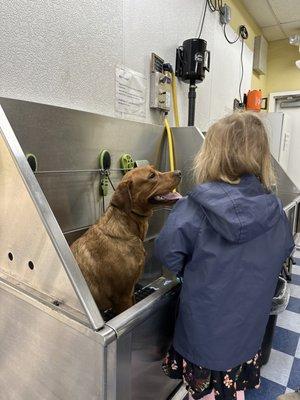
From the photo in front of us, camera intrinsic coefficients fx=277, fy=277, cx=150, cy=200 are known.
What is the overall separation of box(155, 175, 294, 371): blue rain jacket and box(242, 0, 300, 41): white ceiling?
9.80 feet

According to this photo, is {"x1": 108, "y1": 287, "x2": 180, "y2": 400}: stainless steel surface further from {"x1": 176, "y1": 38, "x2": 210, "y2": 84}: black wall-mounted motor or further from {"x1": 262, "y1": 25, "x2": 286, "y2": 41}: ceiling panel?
{"x1": 262, "y1": 25, "x2": 286, "y2": 41}: ceiling panel

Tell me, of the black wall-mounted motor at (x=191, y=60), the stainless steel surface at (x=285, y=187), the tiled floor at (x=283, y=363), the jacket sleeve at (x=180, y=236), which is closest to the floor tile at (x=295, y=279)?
the tiled floor at (x=283, y=363)

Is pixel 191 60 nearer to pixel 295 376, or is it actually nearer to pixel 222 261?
pixel 222 261

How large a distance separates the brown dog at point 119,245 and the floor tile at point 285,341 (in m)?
1.07

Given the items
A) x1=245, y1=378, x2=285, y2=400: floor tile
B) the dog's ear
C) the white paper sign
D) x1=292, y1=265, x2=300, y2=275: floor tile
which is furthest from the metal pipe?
x1=292, y1=265, x2=300, y2=275: floor tile

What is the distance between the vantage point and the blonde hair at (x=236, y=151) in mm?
823

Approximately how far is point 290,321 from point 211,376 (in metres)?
1.28

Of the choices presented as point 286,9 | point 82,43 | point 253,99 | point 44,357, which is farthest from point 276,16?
point 44,357

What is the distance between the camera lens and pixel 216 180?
0.81m

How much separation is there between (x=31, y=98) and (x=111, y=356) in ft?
3.06

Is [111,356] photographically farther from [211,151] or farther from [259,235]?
[211,151]

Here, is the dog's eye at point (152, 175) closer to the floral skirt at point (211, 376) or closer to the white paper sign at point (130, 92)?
the white paper sign at point (130, 92)

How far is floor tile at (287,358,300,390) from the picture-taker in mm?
1359

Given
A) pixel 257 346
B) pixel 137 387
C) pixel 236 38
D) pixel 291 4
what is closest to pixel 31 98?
pixel 137 387
